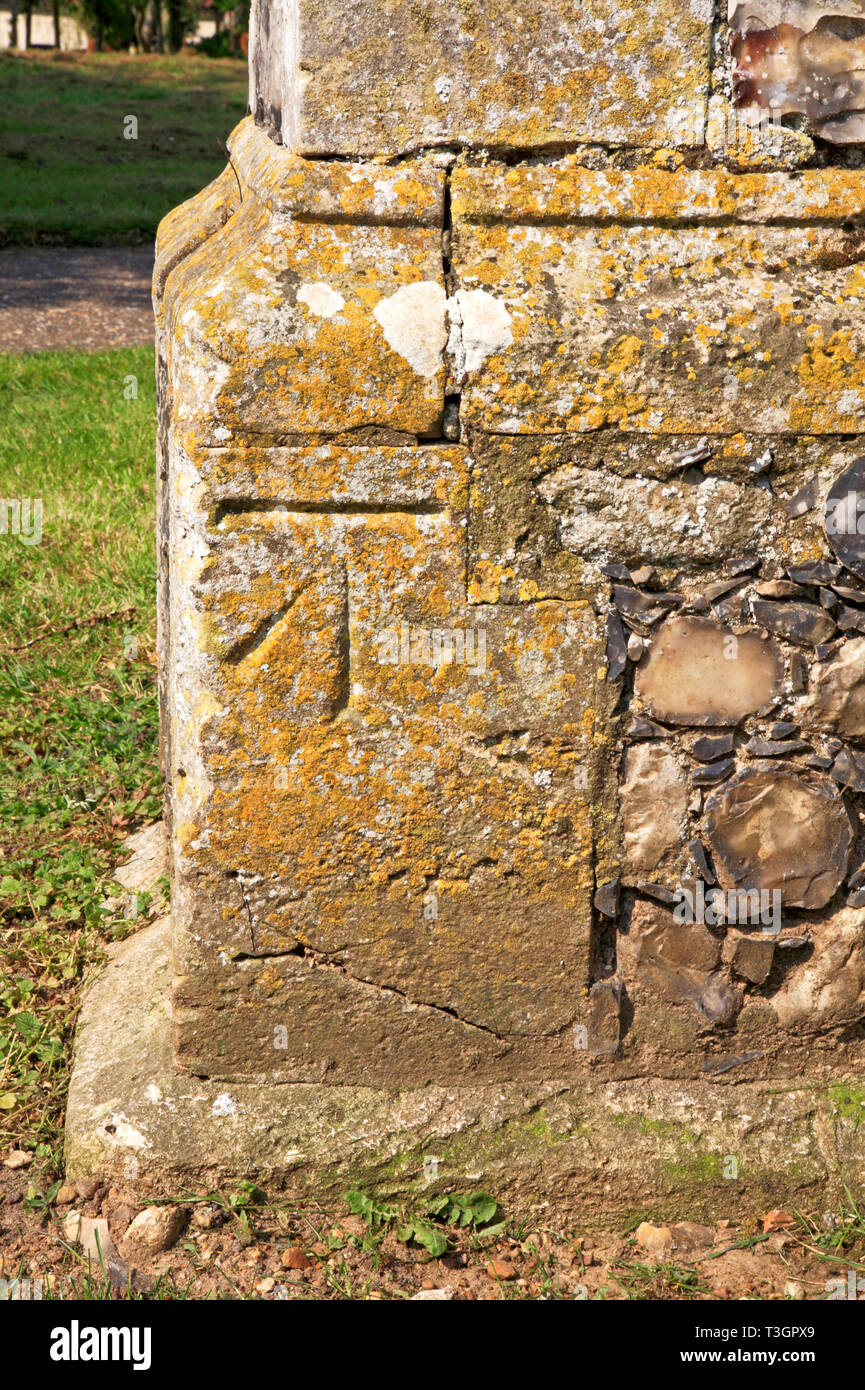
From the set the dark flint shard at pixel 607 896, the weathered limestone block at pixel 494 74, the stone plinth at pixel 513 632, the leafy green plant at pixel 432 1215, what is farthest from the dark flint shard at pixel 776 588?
the leafy green plant at pixel 432 1215

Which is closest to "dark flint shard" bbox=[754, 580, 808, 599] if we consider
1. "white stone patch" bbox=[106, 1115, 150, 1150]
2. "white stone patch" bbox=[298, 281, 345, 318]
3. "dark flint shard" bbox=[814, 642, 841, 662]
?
"dark flint shard" bbox=[814, 642, 841, 662]

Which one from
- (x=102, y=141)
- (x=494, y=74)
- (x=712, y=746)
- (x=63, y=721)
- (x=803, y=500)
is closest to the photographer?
(x=494, y=74)

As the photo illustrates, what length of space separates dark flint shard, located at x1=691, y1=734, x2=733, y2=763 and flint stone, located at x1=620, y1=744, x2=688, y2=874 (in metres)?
0.05

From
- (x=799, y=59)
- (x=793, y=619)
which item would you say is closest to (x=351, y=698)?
(x=793, y=619)

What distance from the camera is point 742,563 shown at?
2.04m

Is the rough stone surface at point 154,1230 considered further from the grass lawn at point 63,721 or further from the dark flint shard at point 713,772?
the dark flint shard at point 713,772

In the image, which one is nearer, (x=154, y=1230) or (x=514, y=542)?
(x=514, y=542)

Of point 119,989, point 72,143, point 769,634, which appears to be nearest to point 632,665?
point 769,634

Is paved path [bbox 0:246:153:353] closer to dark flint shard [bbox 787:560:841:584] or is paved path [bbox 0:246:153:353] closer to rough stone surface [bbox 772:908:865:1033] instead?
dark flint shard [bbox 787:560:841:584]

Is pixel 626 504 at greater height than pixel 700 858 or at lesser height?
greater

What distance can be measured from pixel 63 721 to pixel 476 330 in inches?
85.8

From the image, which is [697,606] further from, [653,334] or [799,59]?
[799,59]

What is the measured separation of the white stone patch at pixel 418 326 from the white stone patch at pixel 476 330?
0.07ft

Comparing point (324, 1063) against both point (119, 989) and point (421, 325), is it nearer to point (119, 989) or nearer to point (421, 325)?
point (119, 989)
